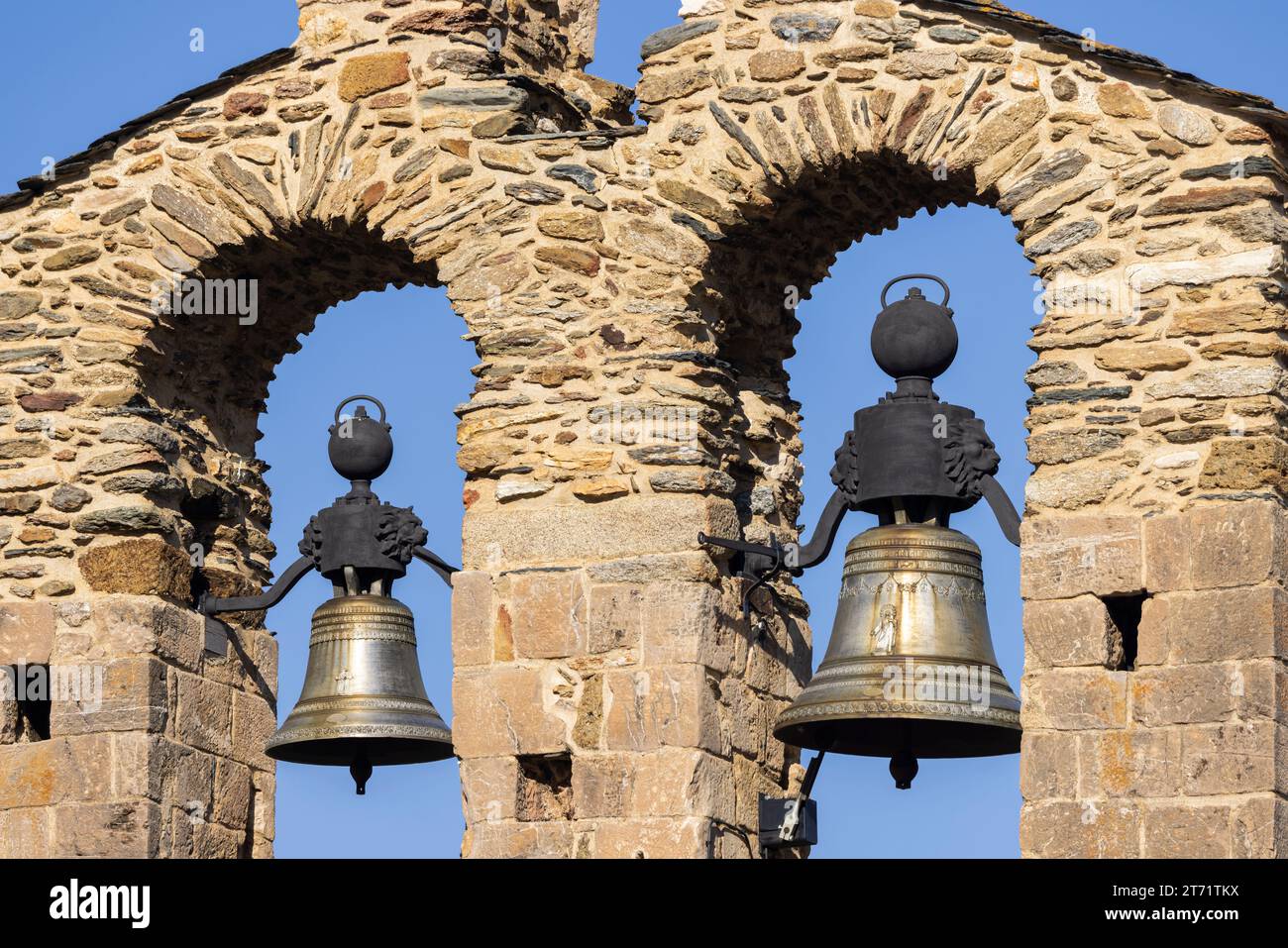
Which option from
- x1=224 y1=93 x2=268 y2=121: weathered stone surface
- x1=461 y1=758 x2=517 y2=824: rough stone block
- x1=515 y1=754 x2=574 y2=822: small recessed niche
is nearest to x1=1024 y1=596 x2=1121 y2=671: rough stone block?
x1=515 y1=754 x2=574 y2=822: small recessed niche

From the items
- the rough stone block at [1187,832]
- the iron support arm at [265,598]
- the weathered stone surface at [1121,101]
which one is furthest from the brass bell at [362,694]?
the weathered stone surface at [1121,101]

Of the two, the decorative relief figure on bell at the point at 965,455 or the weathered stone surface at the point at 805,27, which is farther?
the weathered stone surface at the point at 805,27

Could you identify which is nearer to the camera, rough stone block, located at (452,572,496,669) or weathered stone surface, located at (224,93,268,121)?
rough stone block, located at (452,572,496,669)

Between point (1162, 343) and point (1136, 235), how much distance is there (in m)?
0.38

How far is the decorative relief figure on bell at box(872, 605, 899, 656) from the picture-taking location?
9.66 meters

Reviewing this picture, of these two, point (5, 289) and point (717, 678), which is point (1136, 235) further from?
point (5, 289)

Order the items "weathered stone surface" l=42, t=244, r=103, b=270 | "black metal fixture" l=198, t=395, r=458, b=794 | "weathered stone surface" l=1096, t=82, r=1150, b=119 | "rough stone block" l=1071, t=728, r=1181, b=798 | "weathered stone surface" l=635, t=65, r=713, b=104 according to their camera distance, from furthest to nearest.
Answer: "weathered stone surface" l=42, t=244, r=103, b=270 < "black metal fixture" l=198, t=395, r=458, b=794 < "weathered stone surface" l=635, t=65, r=713, b=104 < "weathered stone surface" l=1096, t=82, r=1150, b=119 < "rough stone block" l=1071, t=728, r=1181, b=798

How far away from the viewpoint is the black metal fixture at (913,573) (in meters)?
9.57

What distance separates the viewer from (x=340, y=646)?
10.9 m

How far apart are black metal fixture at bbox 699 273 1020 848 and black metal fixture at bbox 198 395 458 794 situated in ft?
5.46

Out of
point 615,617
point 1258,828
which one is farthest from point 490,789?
point 1258,828

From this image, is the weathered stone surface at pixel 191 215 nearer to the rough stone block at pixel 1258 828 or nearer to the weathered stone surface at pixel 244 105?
the weathered stone surface at pixel 244 105

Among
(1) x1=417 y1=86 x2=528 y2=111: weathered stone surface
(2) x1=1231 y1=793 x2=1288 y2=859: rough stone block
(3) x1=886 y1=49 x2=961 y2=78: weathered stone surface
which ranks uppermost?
(1) x1=417 y1=86 x2=528 y2=111: weathered stone surface

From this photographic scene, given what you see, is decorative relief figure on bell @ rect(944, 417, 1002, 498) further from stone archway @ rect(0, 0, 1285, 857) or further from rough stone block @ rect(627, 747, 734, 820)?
rough stone block @ rect(627, 747, 734, 820)
